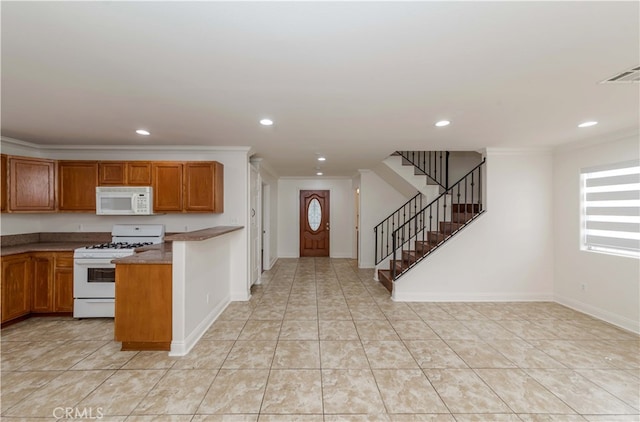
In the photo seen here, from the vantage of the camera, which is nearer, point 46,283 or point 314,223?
point 46,283

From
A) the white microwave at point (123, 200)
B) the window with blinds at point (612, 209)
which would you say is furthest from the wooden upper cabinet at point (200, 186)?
the window with blinds at point (612, 209)

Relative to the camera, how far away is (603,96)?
95.8 inches

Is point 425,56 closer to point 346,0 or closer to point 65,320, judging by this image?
point 346,0

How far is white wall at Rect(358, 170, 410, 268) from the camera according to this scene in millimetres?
6895

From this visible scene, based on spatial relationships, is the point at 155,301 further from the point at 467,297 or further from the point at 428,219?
the point at 428,219

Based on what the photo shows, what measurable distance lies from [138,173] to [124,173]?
20cm

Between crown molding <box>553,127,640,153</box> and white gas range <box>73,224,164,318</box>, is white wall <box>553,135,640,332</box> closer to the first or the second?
crown molding <box>553,127,640,153</box>

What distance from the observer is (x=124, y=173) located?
13.5ft

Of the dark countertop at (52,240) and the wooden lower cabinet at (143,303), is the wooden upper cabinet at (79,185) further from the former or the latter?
the wooden lower cabinet at (143,303)

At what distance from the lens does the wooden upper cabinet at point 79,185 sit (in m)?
4.07

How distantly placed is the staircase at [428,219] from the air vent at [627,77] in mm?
2388

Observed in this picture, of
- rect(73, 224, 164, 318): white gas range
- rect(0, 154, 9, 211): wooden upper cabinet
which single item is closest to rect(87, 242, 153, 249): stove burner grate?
rect(73, 224, 164, 318): white gas range

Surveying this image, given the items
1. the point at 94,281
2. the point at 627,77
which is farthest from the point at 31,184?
the point at 627,77

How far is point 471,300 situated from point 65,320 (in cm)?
596
